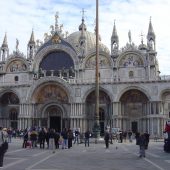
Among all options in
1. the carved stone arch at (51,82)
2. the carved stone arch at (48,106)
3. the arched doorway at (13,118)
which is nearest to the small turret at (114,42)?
the carved stone arch at (51,82)

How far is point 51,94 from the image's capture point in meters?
53.6

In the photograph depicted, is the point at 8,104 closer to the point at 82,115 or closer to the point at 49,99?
the point at 49,99

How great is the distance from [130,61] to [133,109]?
7450mm

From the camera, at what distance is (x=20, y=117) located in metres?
52.8

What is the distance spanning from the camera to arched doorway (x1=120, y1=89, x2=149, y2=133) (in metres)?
50.6

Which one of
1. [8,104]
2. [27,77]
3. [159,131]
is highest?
[27,77]

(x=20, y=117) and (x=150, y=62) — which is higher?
(x=150, y=62)

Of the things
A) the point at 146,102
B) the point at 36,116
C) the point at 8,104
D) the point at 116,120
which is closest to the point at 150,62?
the point at 146,102

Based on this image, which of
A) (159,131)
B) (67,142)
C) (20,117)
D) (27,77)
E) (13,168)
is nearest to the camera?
(13,168)

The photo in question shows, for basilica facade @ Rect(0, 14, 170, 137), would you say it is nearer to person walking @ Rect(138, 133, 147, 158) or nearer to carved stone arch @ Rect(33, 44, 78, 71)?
carved stone arch @ Rect(33, 44, 78, 71)

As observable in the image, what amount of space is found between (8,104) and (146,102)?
2313cm

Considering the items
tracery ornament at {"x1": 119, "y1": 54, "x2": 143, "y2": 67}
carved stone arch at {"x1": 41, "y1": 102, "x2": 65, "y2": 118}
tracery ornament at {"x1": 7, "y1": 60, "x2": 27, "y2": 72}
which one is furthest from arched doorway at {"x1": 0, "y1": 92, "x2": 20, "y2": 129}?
tracery ornament at {"x1": 119, "y1": 54, "x2": 143, "y2": 67}

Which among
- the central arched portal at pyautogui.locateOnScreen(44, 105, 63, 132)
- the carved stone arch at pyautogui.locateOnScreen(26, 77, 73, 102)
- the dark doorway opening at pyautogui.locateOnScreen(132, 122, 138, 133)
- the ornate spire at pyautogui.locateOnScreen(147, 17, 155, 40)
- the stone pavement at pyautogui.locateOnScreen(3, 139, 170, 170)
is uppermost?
the ornate spire at pyautogui.locateOnScreen(147, 17, 155, 40)

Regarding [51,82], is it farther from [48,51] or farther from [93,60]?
[93,60]
